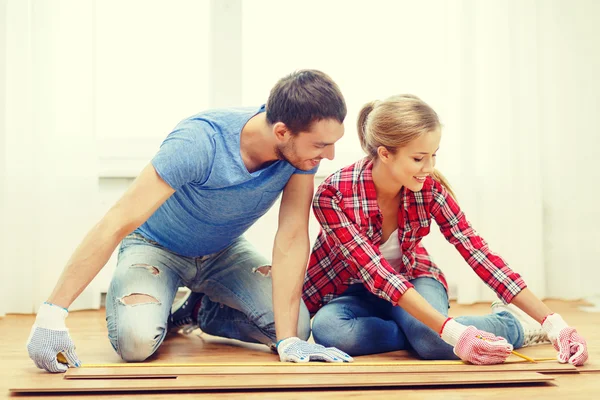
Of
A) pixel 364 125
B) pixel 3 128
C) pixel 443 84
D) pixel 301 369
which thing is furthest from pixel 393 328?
pixel 3 128

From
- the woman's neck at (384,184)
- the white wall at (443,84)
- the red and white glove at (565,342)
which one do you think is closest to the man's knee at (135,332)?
the woman's neck at (384,184)

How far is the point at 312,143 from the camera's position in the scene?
5.61 feet

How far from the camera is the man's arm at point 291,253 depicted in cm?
180

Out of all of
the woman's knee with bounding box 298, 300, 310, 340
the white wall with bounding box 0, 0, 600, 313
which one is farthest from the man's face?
the white wall with bounding box 0, 0, 600, 313

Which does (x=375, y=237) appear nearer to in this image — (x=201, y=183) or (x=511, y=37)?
(x=201, y=183)

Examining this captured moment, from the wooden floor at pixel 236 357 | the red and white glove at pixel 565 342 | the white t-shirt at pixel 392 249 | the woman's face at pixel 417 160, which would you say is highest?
the woman's face at pixel 417 160

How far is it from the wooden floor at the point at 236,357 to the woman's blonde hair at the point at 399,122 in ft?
1.93

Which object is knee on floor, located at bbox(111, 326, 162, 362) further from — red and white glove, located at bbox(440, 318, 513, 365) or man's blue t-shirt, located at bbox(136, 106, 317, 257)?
red and white glove, located at bbox(440, 318, 513, 365)

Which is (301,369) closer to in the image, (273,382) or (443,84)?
(273,382)

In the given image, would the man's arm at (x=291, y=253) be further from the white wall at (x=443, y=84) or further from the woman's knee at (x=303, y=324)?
the white wall at (x=443, y=84)

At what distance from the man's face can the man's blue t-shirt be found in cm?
10

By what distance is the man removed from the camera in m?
1.59

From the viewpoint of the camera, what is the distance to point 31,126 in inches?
110

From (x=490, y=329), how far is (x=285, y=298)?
563 millimetres
